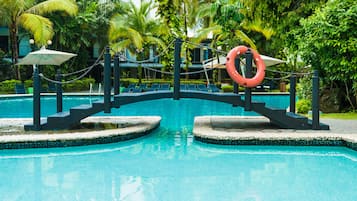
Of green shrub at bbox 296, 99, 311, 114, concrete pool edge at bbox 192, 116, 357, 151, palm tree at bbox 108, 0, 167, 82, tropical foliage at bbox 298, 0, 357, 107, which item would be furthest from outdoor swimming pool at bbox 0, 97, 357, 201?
palm tree at bbox 108, 0, 167, 82

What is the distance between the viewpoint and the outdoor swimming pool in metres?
5.27

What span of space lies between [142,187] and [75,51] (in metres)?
23.7

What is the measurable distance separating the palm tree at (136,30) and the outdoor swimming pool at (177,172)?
15837mm

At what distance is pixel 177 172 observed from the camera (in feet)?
21.0

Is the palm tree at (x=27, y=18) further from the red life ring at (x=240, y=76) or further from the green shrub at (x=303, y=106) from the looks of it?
the red life ring at (x=240, y=76)

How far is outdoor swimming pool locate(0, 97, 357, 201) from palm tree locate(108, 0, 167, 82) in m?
15.8

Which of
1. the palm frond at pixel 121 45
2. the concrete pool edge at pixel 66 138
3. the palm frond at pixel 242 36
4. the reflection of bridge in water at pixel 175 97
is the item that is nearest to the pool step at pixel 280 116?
the reflection of bridge in water at pixel 175 97

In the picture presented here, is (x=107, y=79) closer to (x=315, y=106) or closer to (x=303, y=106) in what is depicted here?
(x=315, y=106)

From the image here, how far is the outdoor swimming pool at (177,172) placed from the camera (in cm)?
527

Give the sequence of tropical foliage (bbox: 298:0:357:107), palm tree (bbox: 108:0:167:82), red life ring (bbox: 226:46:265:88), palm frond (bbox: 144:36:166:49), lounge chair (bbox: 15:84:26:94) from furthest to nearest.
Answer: palm tree (bbox: 108:0:167:82), palm frond (bbox: 144:36:166:49), lounge chair (bbox: 15:84:26:94), tropical foliage (bbox: 298:0:357:107), red life ring (bbox: 226:46:265:88)

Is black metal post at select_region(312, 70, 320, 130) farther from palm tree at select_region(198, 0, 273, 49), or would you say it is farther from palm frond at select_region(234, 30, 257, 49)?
palm frond at select_region(234, 30, 257, 49)

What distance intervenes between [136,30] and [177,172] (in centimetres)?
1958

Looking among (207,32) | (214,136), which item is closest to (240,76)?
(214,136)

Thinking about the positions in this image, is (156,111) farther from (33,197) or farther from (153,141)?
(33,197)
